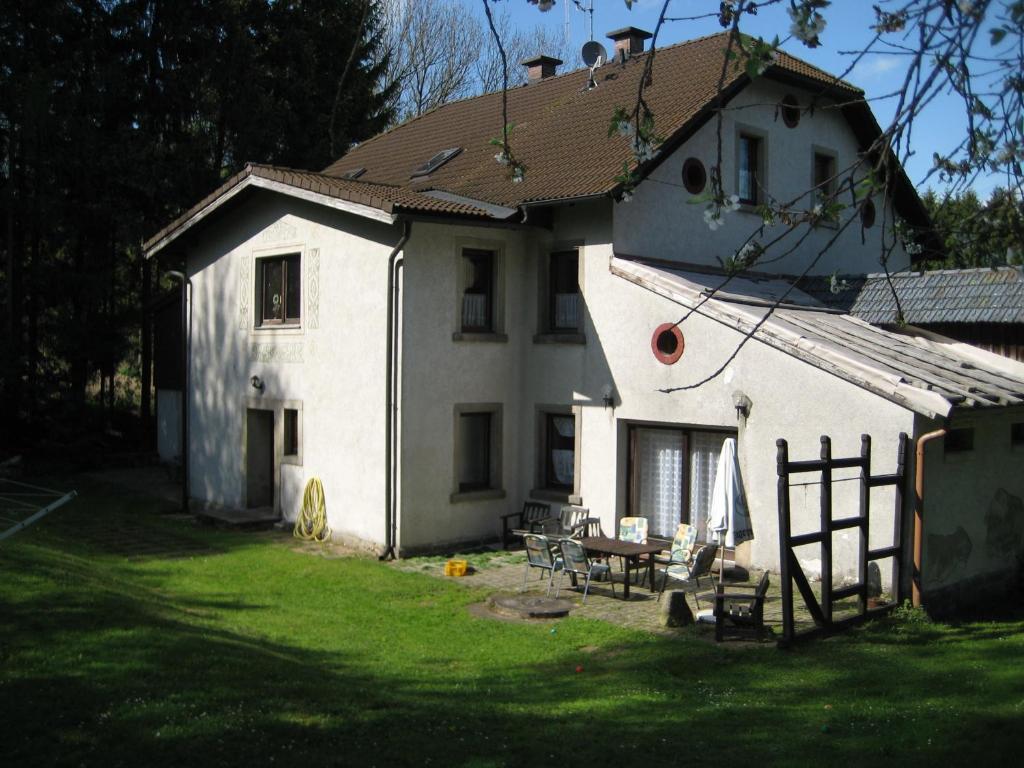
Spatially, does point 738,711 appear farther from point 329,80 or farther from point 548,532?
point 329,80

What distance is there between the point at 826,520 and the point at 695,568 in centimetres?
197

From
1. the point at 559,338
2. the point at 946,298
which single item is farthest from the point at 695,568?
the point at 946,298

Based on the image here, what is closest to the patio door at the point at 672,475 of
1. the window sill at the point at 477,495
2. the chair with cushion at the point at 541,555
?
the window sill at the point at 477,495

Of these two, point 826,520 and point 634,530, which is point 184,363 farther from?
point 826,520

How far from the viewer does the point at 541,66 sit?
909 inches

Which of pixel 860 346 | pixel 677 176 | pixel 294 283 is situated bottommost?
pixel 860 346

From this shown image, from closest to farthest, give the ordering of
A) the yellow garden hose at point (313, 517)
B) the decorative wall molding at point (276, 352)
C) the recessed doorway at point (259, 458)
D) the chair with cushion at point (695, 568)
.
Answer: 1. the chair with cushion at point (695, 568)
2. the yellow garden hose at point (313, 517)
3. the decorative wall molding at point (276, 352)
4. the recessed doorway at point (259, 458)

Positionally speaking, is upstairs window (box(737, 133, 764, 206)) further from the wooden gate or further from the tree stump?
the tree stump

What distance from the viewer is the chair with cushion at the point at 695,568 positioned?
1177 cm

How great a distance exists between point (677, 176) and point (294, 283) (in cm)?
680

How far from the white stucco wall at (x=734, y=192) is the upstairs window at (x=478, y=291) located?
2240 mm

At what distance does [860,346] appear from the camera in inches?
522

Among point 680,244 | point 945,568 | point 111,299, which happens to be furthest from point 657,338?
point 111,299

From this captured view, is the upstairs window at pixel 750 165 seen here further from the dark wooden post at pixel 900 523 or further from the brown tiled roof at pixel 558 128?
the dark wooden post at pixel 900 523
